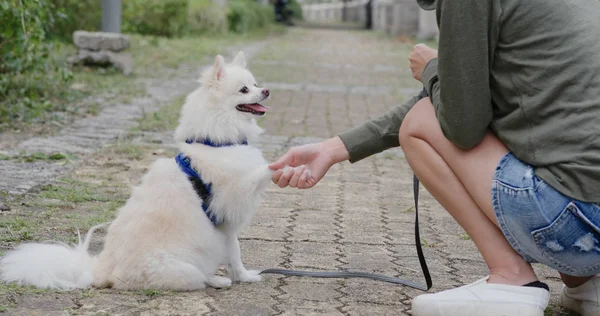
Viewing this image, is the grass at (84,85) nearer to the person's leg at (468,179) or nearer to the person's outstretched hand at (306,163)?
the person's outstretched hand at (306,163)

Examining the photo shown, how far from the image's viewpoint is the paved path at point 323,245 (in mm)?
3184

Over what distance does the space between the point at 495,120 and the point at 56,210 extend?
272 centimetres

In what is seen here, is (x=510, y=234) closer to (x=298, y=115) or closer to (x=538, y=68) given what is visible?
(x=538, y=68)

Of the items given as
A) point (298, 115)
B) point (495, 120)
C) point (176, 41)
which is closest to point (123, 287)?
point (495, 120)

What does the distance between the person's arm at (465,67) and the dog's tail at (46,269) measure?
1.58m

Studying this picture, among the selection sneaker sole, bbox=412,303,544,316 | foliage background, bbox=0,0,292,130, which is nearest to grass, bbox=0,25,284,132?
foliage background, bbox=0,0,292,130

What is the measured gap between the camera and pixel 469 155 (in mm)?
2930

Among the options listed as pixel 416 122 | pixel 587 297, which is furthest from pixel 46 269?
pixel 587 297

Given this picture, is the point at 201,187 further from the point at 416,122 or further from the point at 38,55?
the point at 38,55

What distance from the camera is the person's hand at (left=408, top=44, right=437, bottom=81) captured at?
10.4 feet

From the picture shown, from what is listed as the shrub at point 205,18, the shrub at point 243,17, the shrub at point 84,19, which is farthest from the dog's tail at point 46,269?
the shrub at point 243,17

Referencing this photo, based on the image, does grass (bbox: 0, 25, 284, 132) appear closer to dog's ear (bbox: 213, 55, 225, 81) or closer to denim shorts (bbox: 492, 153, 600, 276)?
dog's ear (bbox: 213, 55, 225, 81)

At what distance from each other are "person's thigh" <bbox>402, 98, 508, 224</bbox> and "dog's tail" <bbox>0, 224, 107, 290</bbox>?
1.44m

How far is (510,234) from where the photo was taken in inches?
112
